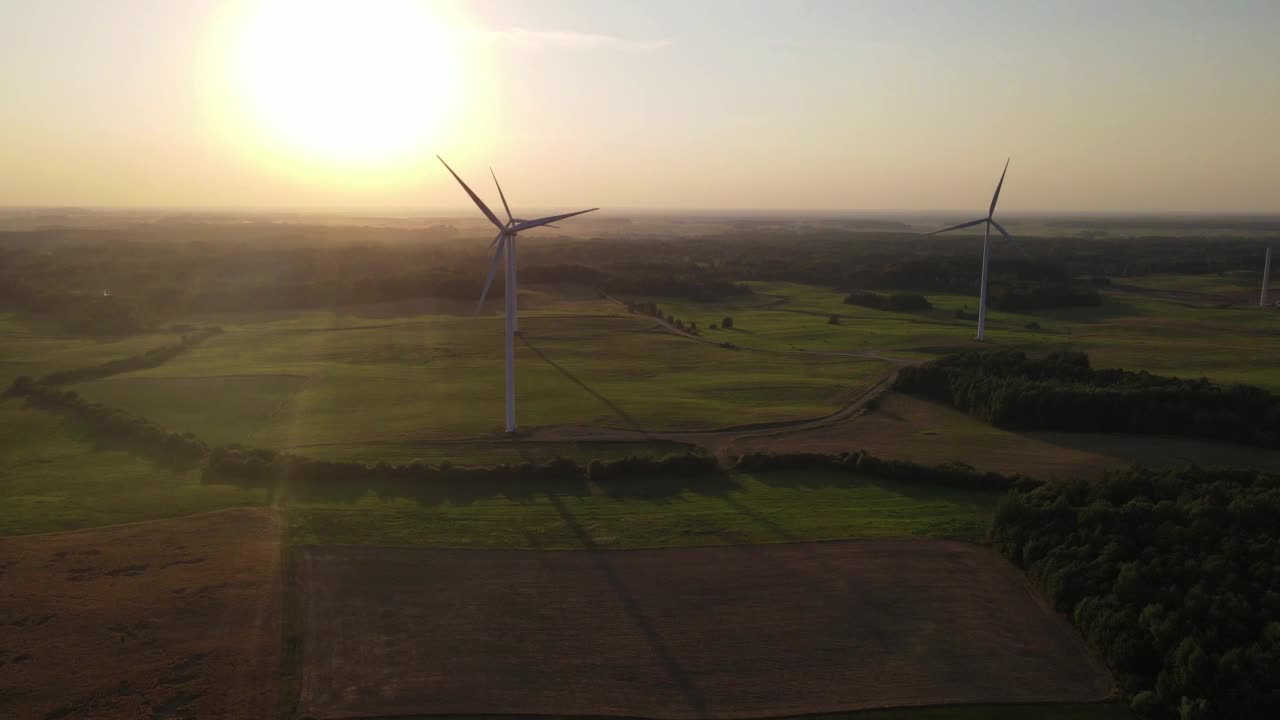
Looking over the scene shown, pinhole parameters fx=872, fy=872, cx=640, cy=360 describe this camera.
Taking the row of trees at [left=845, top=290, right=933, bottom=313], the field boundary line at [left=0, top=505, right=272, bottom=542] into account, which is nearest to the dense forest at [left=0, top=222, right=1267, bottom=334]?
the row of trees at [left=845, top=290, right=933, bottom=313]

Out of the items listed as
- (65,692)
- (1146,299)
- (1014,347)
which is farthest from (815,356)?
(1146,299)

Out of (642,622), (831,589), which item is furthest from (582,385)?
(642,622)

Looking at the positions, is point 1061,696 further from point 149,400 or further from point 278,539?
point 149,400

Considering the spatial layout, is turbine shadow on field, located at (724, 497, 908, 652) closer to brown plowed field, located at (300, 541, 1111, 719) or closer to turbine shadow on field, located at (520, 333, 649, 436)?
brown plowed field, located at (300, 541, 1111, 719)

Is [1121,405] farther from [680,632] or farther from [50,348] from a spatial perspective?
[50,348]

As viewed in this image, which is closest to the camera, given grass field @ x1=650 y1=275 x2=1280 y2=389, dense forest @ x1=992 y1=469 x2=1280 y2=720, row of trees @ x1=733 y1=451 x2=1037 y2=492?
dense forest @ x1=992 y1=469 x2=1280 y2=720

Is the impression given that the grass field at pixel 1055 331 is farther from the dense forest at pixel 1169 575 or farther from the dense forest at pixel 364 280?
the dense forest at pixel 1169 575
